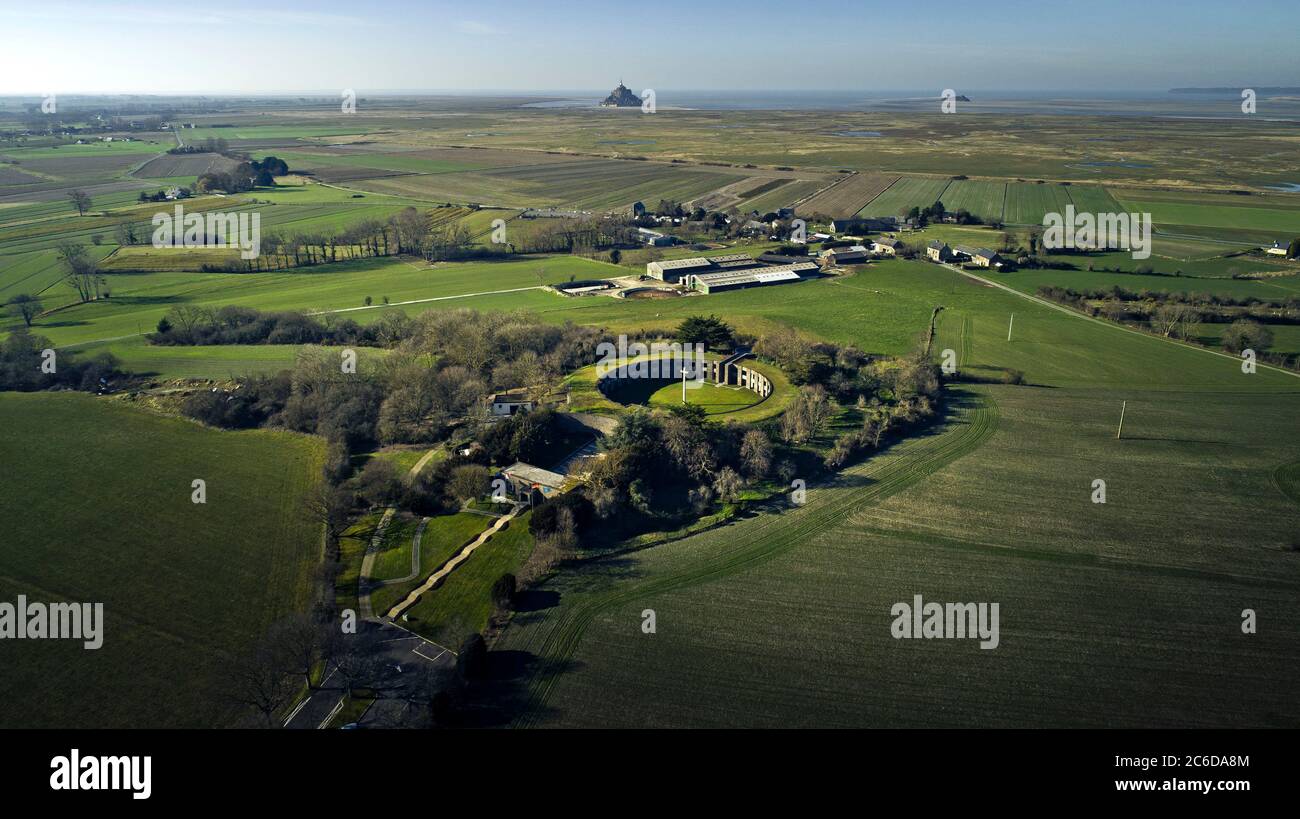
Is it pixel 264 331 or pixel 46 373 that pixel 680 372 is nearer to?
pixel 264 331

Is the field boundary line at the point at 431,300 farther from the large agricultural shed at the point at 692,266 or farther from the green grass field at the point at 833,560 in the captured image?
the large agricultural shed at the point at 692,266

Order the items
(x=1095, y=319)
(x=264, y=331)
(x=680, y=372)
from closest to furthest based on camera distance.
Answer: (x=680, y=372) → (x=264, y=331) → (x=1095, y=319)

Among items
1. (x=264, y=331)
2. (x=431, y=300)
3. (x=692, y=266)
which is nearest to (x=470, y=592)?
(x=264, y=331)

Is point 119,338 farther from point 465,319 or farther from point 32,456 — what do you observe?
point 465,319

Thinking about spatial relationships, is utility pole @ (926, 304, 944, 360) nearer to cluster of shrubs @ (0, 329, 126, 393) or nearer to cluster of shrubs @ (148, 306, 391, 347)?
cluster of shrubs @ (148, 306, 391, 347)

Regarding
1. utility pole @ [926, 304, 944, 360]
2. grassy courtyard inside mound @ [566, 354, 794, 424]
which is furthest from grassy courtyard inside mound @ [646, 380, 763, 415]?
utility pole @ [926, 304, 944, 360]

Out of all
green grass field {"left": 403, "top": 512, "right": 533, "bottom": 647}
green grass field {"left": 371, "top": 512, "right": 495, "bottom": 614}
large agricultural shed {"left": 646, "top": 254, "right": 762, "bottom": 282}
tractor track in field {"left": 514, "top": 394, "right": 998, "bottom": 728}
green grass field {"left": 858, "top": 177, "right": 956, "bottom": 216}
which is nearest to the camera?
tractor track in field {"left": 514, "top": 394, "right": 998, "bottom": 728}
